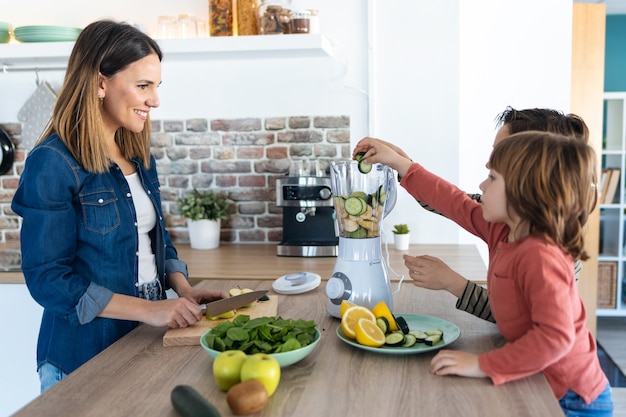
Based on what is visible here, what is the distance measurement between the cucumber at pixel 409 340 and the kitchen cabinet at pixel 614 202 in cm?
383

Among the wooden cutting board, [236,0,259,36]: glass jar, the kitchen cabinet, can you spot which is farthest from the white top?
the kitchen cabinet

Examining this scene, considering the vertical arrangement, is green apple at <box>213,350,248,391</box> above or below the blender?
below

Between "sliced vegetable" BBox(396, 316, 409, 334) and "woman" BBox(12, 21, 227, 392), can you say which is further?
"woman" BBox(12, 21, 227, 392)

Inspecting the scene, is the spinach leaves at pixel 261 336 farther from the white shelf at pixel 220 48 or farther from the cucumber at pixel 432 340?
the white shelf at pixel 220 48

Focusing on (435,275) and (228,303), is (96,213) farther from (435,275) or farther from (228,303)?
(435,275)

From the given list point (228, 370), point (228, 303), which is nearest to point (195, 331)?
point (228, 303)

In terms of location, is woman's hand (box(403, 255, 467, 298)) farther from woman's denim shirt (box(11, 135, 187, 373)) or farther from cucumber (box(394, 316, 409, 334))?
woman's denim shirt (box(11, 135, 187, 373))

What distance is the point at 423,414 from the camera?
1123mm

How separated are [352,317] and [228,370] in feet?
1.20

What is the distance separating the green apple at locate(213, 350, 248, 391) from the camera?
3.91 feet

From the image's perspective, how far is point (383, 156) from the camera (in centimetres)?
171

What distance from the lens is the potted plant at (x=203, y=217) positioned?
303cm

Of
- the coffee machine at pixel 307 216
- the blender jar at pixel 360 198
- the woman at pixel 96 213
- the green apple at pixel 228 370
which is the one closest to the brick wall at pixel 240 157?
the coffee machine at pixel 307 216

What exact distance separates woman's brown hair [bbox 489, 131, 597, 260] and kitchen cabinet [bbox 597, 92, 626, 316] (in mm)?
3813
